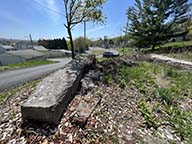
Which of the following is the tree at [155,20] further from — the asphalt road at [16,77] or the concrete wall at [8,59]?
the concrete wall at [8,59]

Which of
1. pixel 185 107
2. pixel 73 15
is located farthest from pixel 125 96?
pixel 73 15

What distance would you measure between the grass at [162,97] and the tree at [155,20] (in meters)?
17.1

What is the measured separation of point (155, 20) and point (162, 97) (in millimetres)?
20812

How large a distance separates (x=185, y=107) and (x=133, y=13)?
22.3m

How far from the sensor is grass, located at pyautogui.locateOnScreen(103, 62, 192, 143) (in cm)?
431

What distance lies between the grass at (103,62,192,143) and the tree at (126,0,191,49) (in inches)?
672

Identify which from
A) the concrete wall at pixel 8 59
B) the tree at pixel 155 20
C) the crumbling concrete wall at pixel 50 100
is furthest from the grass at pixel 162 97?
the concrete wall at pixel 8 59

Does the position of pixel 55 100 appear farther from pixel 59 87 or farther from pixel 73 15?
pixel 73 15

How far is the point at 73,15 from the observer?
11.6 m

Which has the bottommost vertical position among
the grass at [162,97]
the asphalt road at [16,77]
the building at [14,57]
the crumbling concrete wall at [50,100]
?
the building at [14,57]

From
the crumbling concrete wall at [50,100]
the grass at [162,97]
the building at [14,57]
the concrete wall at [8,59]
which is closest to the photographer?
the crumbling concrete wall at [50,100]

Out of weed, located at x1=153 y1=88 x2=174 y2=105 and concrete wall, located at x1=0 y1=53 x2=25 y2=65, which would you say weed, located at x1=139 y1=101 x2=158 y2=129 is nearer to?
weed, located at x1=153 y1=88 x2=174 y2=105

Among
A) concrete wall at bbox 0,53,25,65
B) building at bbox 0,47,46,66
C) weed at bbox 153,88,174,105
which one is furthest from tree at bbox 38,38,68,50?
weed at bbox 153,88,174,105

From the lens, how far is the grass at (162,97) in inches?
170
